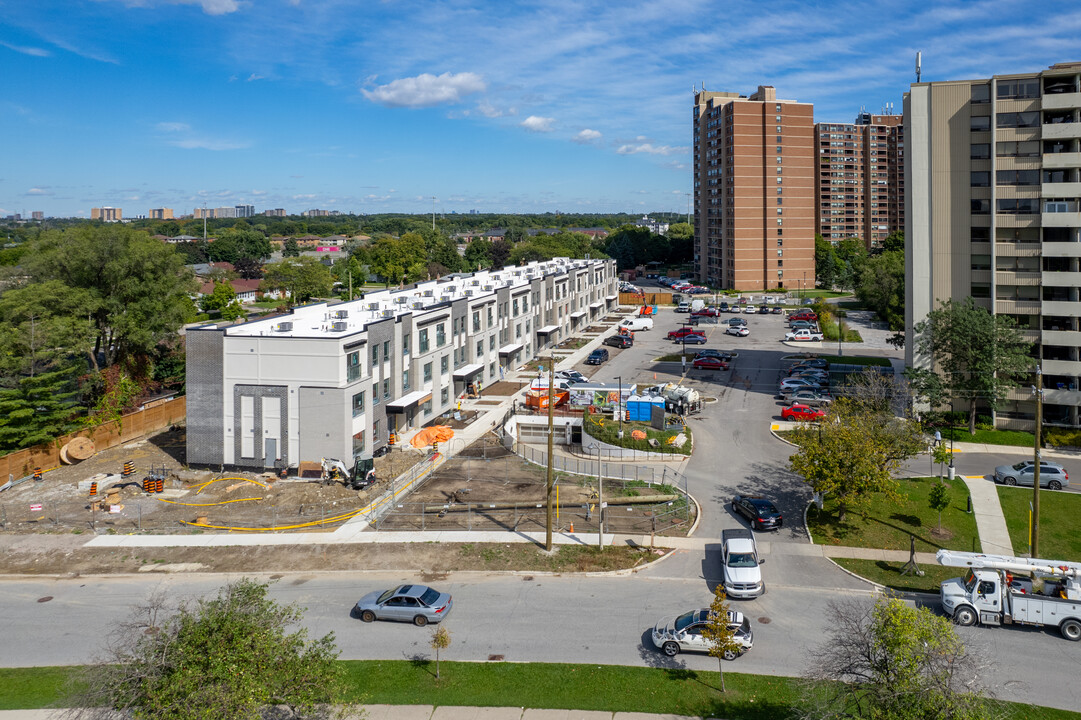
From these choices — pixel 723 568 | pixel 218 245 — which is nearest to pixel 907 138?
pixel 723 568

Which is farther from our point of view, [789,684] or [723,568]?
[723,568]

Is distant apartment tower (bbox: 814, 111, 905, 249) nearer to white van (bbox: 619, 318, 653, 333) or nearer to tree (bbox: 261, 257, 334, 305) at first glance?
white van (bbox: 619, 318, 653, 333)

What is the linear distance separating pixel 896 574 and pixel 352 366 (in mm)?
29791

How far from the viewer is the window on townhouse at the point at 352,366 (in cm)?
4178

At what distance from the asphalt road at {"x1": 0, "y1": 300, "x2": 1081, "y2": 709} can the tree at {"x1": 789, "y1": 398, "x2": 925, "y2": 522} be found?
269 centimetres

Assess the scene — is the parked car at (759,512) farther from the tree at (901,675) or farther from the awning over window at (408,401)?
the awning over window at (408,401)

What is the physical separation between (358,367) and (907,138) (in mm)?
40422

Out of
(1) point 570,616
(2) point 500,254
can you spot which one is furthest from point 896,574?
(2) point 500,254

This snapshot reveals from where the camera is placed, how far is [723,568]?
1125 inches

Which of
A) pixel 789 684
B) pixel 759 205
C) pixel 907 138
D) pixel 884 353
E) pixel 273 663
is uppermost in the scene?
pixel 759 205

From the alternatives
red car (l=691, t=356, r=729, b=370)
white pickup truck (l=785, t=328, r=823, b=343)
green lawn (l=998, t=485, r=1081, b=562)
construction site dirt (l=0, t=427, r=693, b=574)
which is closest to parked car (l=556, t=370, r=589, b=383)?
red car (l=691, t=356, r=729, b=370)

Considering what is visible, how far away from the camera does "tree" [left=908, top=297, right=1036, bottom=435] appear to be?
4600 centimetres

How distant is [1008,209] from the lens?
47.9 m

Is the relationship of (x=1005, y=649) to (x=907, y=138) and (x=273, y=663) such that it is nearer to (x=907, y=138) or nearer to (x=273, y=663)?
(x=273, y=663)
